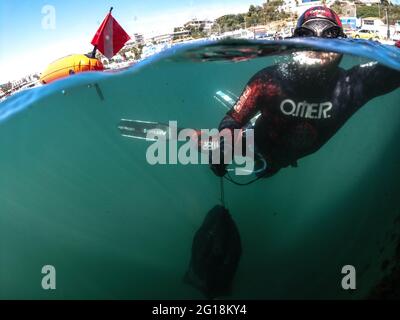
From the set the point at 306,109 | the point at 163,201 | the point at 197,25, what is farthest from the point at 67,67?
the point at 197,25

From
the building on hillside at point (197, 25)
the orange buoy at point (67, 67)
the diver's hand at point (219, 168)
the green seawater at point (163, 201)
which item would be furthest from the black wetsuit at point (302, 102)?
the building on hillside at point (197, 25)

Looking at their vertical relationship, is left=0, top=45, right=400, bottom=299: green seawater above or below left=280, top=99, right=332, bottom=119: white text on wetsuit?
below

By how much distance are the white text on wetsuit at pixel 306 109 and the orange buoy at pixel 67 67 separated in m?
2.86

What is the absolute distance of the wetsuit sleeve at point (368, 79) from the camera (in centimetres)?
539

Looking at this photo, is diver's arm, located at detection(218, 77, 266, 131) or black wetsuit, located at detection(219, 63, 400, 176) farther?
black wetsuit, located at detection(219, 63, 400, 176)

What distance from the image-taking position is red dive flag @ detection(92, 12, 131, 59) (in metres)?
6.36

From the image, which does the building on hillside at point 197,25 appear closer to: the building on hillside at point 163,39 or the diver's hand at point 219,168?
the building on hillside at point 163,39

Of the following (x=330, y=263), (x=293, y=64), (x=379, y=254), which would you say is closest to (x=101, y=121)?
(x=293, y=64)

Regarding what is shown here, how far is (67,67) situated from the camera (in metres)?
5.58

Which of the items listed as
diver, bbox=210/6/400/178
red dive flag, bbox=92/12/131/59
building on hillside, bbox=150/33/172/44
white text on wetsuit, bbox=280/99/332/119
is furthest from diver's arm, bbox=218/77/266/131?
building on hillside, bbox=150/33/172/44

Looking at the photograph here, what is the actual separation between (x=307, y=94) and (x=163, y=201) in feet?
11.7

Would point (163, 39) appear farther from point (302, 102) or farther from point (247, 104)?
point (247, 104)

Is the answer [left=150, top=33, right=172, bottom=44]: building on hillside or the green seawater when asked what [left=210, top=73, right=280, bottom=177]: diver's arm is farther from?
[left=150, top=33, right=172, bottom=44]: building on hillside
